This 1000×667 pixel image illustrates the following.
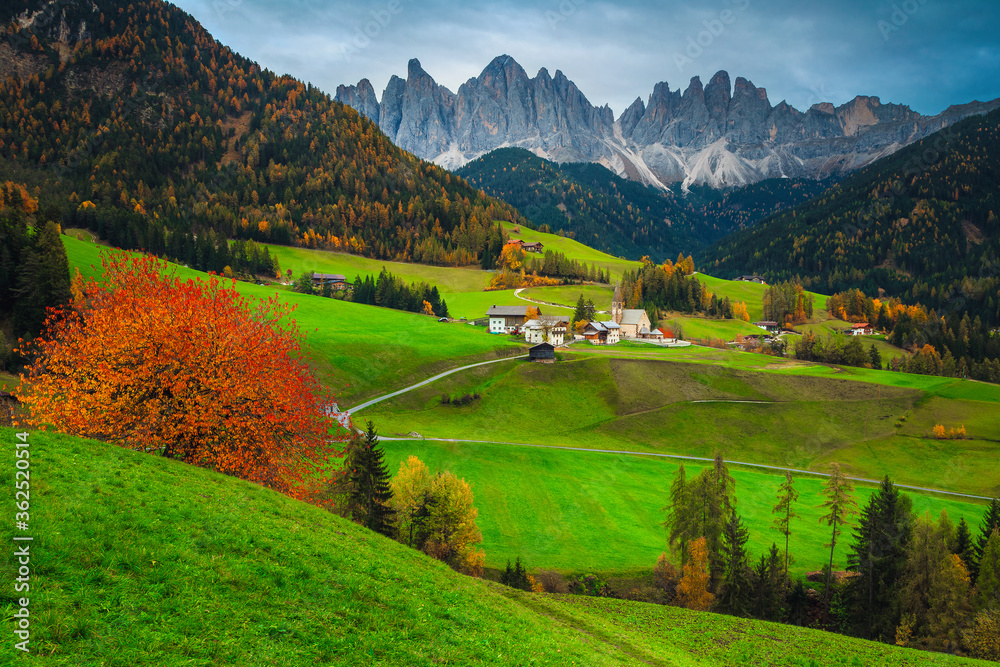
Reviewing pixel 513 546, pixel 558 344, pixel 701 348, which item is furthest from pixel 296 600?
pixel 701 348

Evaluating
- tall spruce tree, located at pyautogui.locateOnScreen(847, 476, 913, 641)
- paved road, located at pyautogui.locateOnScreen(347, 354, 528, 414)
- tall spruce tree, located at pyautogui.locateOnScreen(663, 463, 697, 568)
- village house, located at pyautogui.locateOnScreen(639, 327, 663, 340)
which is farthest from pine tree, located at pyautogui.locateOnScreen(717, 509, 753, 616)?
village house, located at pyautogui.locateOnScreen(639, 327, 663, 340)

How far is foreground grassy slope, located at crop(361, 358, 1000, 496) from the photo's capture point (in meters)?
77.3

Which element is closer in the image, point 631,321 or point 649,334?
point 649,334

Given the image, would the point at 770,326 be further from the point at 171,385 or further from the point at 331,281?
the point at 171,385

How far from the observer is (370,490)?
4044 cm

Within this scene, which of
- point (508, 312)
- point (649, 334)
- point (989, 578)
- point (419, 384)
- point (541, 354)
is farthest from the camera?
point (649, 334)

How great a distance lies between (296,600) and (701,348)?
12956cm

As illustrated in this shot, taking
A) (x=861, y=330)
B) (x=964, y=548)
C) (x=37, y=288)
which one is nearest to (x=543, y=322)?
(x=964, y=548)

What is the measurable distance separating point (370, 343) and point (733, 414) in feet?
223

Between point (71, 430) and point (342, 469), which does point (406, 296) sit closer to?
point (342, 469)

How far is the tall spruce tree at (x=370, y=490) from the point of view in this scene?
40156 millimetres

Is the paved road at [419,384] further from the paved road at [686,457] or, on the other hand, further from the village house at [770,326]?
the village house at [770,326]

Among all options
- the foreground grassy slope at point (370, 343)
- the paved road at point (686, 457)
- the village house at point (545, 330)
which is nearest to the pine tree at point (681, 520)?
the paved road at point (686, 457)

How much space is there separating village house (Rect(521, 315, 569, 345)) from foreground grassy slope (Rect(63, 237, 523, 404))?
9.07 metres
